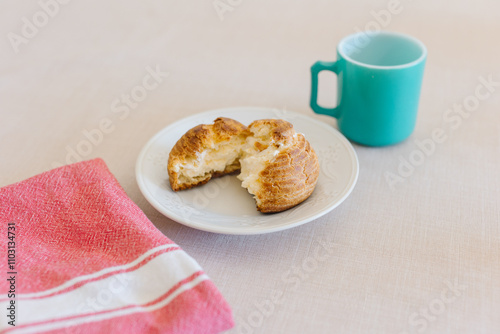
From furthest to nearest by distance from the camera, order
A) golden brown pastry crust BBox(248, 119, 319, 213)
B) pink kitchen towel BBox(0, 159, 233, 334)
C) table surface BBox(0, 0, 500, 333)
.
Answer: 1. golden brown pastry crust BBox(248, 119, 319, 213)
2. table surface BBox(0, 0, 500, 333)
3. pink kitchen towel BBox(0, 159, 233, 334)

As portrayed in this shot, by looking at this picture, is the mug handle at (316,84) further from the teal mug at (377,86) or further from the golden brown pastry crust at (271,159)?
the golden brown pastry crust at (271,159)

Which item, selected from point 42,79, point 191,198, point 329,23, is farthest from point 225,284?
point 329,23

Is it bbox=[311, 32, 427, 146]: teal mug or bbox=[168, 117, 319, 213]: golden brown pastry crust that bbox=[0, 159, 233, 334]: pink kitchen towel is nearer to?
bbox=[168, 117, 319, 213]: golden brown pastry crust

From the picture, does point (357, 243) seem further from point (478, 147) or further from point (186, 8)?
point (186, 8)

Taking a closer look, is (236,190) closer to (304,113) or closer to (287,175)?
(287,175)

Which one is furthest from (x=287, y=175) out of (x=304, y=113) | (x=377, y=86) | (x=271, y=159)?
(x=304, y=113)

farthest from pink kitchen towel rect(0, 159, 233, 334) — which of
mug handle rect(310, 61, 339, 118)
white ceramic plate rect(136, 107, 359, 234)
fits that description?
mug handle rect(310, 61, 339, 118)

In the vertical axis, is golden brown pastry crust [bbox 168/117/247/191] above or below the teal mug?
above
